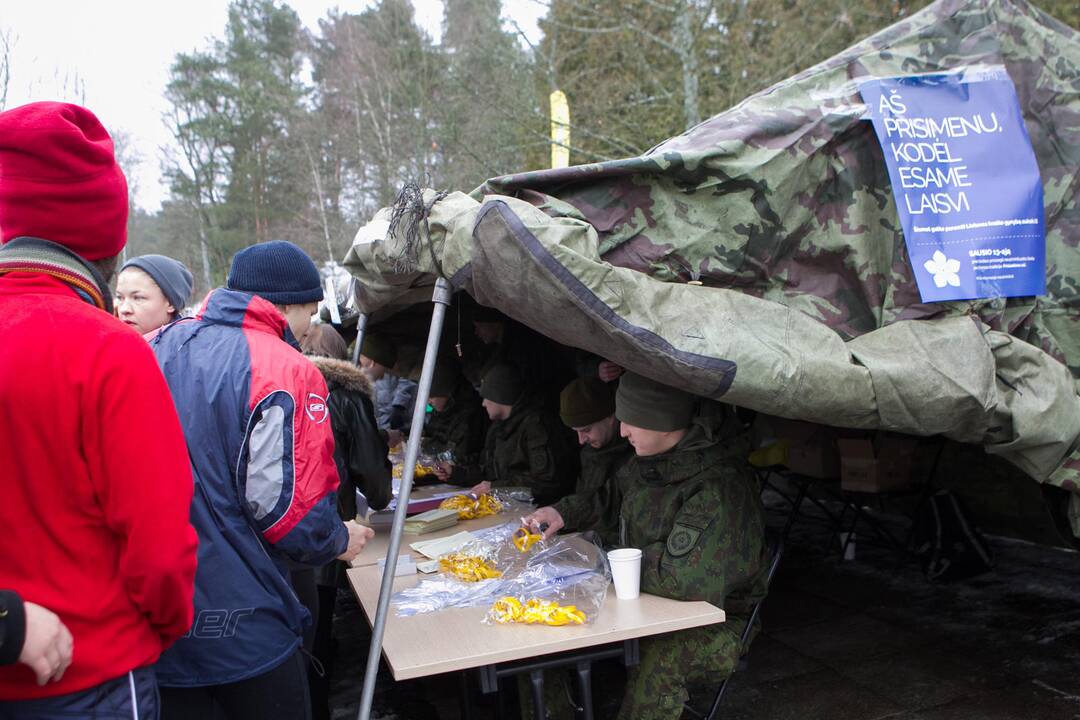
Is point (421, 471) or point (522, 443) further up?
point (522, 443)

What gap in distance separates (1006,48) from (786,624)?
303 cm

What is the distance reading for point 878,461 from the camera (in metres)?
4.83

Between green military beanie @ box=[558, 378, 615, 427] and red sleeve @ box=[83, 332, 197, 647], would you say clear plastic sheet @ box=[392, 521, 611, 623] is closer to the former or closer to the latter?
green military beanie @ box=[558, 378, 615, 427]

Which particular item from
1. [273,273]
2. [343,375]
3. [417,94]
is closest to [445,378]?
[343,375]

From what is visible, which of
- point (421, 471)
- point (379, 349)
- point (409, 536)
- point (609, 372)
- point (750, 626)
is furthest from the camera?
point (379, 349)

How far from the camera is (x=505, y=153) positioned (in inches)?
680

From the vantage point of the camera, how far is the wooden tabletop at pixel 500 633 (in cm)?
215

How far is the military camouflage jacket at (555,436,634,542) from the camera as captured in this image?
3359 millimetres

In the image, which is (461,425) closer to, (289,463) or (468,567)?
(468,567)

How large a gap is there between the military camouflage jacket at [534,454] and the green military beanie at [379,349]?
6.62 ft

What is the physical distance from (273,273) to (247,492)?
82 centimetres

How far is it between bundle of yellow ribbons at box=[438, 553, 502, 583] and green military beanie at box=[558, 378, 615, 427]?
870mm

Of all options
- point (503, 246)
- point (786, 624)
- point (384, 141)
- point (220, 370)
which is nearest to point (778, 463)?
point (786, 624)

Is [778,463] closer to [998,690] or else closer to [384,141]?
[998,690]
